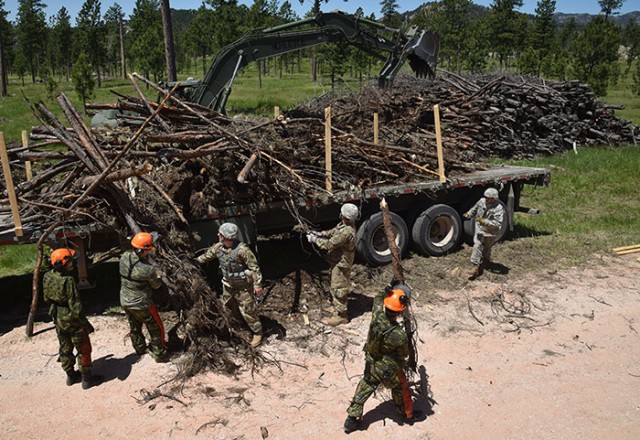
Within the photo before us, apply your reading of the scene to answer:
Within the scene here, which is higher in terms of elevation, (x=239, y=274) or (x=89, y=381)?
(x=239, y=274)

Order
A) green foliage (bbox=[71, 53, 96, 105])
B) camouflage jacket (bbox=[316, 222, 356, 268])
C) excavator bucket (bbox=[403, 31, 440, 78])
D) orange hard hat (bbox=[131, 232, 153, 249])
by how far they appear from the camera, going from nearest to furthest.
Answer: orange hard hat (bbox=[131, 232, 153, 249]) → camouflage jacket (bbox=[316, 222, 356, 268]) → excavator bucket (bbox=[403, 31, 440, 78]) → green foliage (bbox=[71, 53, 96, 105])

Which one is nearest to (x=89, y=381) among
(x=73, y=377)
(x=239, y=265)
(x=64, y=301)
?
(x=73, y=377)

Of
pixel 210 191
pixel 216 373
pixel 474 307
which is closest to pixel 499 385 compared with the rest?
pixel 474 307

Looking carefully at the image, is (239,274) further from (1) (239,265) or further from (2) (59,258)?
(2) (59,258)

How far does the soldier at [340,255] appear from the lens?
22.7 ft

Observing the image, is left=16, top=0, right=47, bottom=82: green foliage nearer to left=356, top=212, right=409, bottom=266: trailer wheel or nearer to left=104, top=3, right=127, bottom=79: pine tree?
left=104, top=3, right=127, bottom=79: pine tree

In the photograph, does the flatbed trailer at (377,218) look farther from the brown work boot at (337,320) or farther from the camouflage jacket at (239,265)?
the brown work boot at (337,320)

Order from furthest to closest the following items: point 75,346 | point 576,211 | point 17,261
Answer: point 576,211 < point 17,261 < point 75,346

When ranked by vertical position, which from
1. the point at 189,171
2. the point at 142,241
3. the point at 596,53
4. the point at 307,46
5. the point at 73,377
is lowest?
the point at 73,377

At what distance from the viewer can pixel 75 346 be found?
18.5 feet

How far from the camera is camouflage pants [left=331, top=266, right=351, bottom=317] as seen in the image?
23.2 feet

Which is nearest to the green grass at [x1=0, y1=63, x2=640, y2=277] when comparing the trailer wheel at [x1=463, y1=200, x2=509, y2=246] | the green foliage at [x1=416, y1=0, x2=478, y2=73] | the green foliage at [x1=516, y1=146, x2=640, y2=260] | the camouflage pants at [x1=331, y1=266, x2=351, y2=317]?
the green foliage at [x1=516, y1=146, x2=640, y2=260]

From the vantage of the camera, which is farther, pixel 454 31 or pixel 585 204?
pixel 454 31

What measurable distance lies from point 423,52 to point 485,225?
25.4 ft
